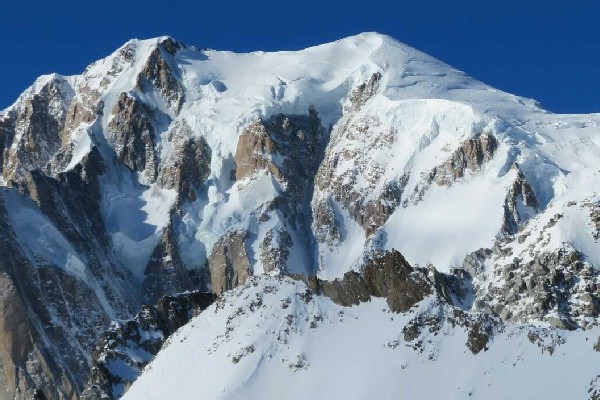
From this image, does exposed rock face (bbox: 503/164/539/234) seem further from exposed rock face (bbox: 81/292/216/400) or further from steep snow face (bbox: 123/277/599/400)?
steep snow face (bbox: 123/277/599/400)

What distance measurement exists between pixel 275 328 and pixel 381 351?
37.7 ft

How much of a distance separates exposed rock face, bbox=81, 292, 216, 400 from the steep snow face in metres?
13.8

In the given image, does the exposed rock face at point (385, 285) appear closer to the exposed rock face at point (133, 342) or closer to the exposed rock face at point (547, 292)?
the exposed rock face at point (547, 292)

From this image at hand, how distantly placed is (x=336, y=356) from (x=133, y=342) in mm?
39008

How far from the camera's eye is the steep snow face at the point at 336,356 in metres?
112

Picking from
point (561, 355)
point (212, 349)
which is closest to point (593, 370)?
point (561, 355)

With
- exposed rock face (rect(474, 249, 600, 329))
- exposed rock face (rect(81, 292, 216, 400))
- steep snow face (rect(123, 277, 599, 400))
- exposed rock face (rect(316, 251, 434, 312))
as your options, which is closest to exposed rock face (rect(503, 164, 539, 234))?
exposed rock face (rect(474, 249, 600, 329))

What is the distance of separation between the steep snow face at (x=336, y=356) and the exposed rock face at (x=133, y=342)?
1384 centimetres

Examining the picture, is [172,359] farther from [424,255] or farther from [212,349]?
[424,255]

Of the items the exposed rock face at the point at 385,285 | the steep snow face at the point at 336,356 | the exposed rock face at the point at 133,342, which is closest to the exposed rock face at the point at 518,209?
the exposed rock face at the point at 133,342

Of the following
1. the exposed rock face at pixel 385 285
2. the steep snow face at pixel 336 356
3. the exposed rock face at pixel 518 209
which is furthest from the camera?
the exposed rock face at pixel 518 209

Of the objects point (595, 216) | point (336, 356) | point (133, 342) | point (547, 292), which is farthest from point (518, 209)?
point (336, 356)

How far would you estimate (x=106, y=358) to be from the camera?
161m

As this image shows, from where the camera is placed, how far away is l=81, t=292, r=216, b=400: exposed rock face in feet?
516
